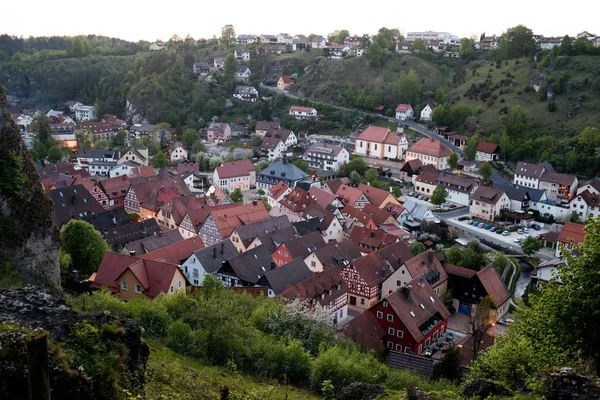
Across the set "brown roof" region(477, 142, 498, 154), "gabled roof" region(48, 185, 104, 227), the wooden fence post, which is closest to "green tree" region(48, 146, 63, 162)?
"gabled roof" region(48, 185, 104, 227)

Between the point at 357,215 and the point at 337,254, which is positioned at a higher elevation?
the point at 337,254

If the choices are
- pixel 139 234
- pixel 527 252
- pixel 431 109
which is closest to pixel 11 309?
pixel 139 234

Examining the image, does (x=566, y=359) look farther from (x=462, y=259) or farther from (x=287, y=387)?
(x=462, y=259)

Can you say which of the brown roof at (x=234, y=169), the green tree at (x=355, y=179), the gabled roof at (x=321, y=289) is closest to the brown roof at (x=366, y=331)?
the gabled roof at (x=321, y=289)

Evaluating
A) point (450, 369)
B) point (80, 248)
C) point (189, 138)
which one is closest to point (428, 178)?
point (189, 138)

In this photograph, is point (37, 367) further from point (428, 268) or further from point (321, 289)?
point (428, 268)

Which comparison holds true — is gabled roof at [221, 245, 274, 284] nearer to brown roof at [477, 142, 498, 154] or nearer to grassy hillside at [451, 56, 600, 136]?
brown roof at [477, 142, 498, 154]

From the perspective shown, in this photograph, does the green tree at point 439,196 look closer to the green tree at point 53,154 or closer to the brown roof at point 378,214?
the brown roof at point 378,214
